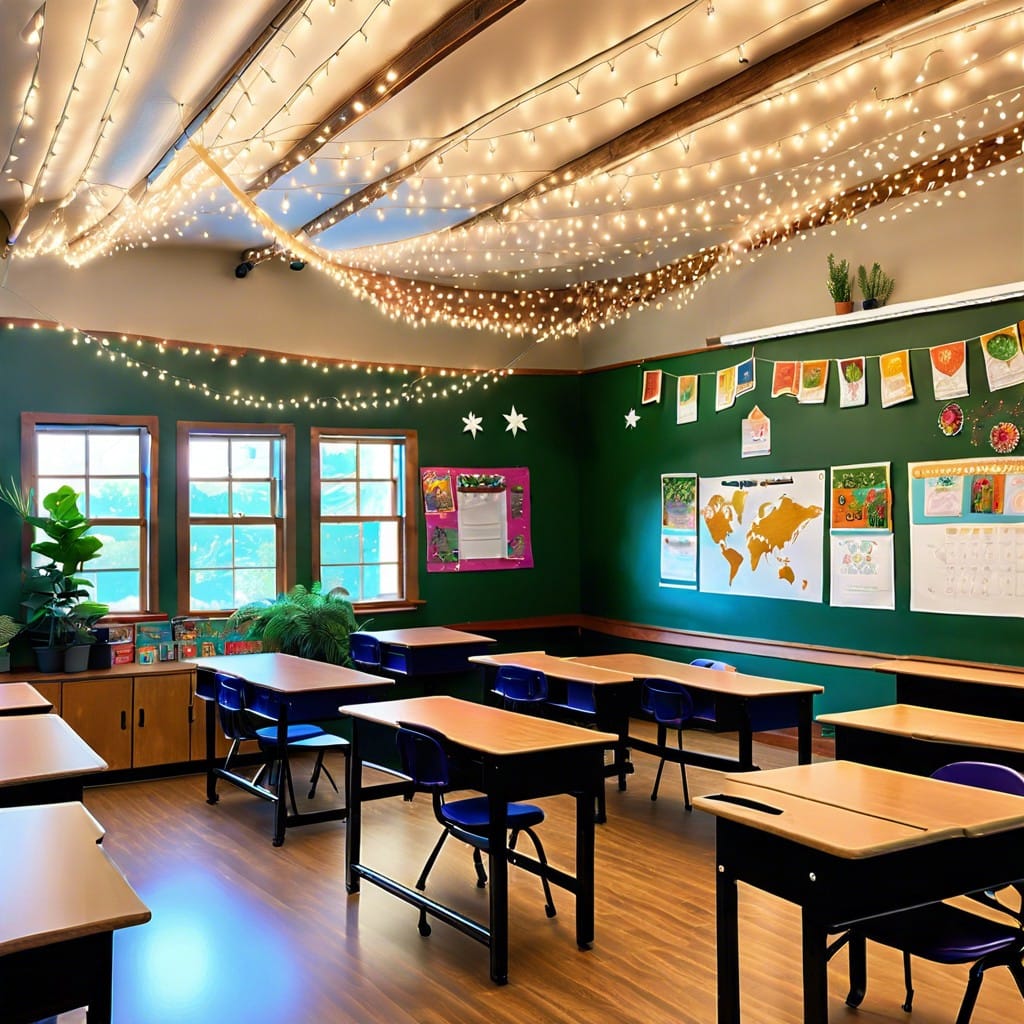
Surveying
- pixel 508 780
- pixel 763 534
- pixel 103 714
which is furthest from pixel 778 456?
pixel 103 714

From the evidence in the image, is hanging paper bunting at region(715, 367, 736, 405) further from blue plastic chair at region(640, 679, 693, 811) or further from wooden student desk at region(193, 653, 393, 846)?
wooden student desk at region(193, 653, 393, 846)

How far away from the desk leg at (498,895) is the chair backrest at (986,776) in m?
1.61

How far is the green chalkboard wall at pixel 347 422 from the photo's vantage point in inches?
299

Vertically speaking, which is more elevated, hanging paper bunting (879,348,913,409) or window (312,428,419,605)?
hanging paper bunting (879,348,913,409)

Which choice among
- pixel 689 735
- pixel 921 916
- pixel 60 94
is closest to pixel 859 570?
pixel 689 735

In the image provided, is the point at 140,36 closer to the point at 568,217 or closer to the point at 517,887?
the point at 568,217

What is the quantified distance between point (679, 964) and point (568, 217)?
4.97 m

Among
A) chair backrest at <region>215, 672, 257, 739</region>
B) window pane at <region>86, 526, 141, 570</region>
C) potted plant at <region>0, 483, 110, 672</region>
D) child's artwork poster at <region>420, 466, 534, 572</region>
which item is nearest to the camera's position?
chair backrest at <region>215, 672, 257, 739</region>

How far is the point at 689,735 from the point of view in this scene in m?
8.70

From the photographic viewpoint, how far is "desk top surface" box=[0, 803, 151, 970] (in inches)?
86.7

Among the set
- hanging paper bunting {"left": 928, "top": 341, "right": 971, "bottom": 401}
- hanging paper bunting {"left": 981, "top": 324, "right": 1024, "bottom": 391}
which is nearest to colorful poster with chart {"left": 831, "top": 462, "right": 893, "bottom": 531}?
hanging paper bunting {"left": 928, "top": 341, "right": 971, "bottom": 401}

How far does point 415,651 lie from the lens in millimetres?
7602

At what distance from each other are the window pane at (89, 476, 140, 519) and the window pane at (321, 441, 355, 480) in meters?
1.58

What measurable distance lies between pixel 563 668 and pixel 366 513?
127 inches
